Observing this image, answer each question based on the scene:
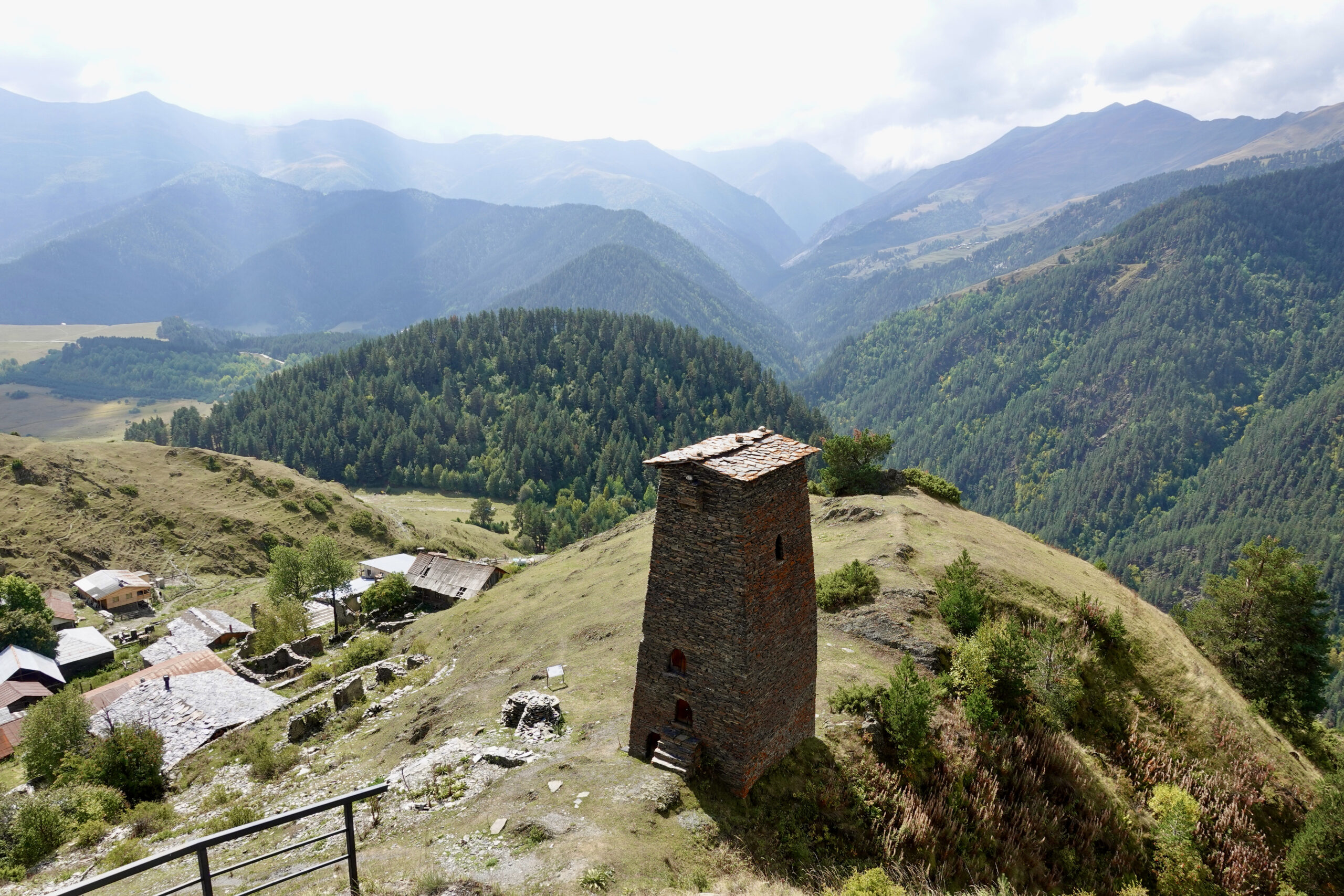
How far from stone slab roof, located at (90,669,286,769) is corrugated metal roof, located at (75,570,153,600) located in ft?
Answer: 187

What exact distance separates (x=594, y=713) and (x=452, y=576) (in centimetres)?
4686

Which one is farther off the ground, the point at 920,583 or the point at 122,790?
the point at 920,583

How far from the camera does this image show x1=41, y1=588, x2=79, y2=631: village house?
81.1 m

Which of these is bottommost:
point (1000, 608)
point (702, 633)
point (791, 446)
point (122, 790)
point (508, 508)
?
point (508, 508)

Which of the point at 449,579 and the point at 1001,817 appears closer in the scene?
the point at 1001,817

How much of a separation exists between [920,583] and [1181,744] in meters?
12.3

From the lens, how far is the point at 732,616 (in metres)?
19.7

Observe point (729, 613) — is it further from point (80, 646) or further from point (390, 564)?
point (80, 646)

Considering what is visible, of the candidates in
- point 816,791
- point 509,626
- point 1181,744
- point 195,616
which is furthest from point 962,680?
point 195,616

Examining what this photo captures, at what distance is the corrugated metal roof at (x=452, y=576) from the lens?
223ft

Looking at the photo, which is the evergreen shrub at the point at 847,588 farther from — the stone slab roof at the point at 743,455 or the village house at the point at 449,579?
the village house at the point at 449,579

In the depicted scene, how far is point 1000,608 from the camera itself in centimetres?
3384

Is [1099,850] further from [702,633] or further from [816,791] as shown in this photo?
[702,633]

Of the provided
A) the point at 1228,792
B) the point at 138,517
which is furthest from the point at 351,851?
the point at 138,517
